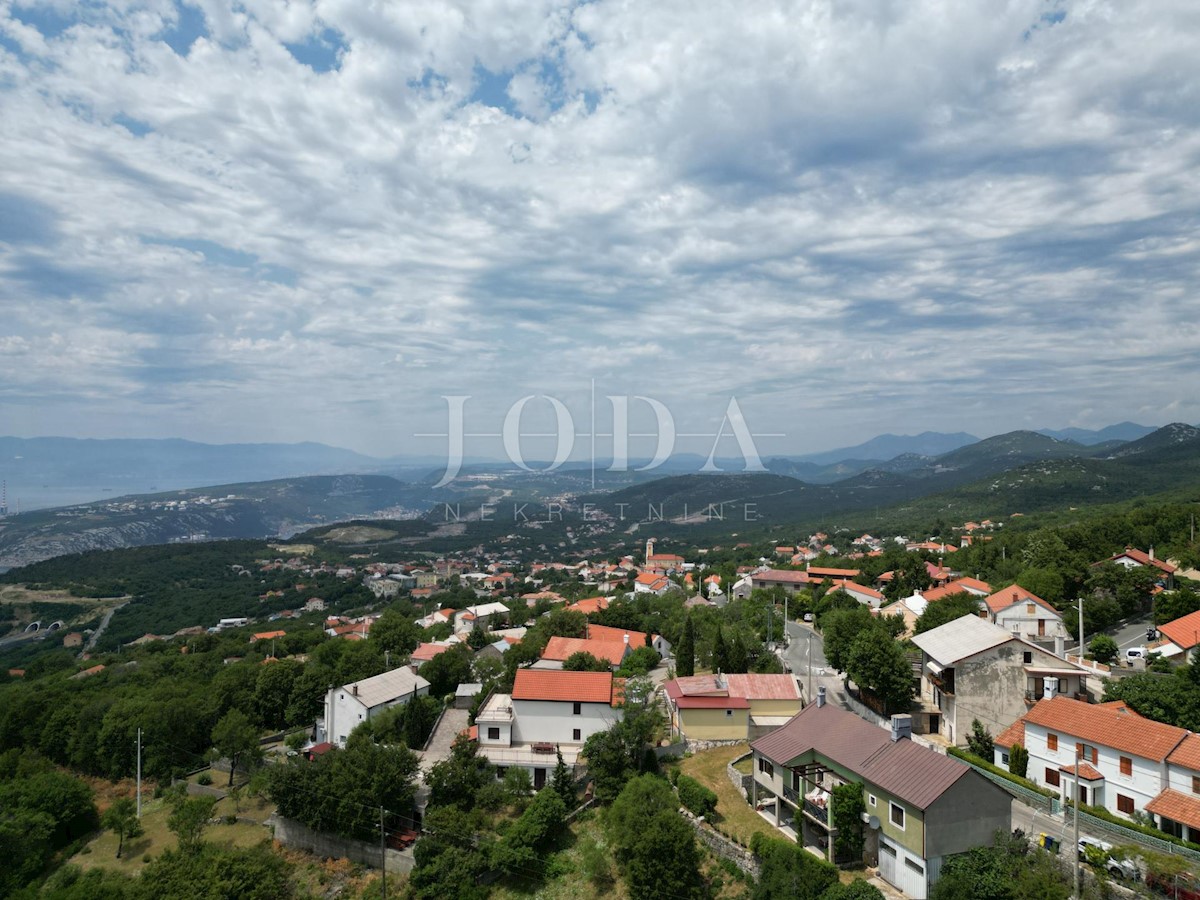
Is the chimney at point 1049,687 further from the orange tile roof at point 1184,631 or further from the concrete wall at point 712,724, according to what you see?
the concrete wall at point 712,724

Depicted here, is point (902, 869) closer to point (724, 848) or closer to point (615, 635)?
point (724, 848)

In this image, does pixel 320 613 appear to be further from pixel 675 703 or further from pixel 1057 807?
pixel 1057 807

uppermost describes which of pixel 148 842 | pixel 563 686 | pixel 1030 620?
pixel 1030 620

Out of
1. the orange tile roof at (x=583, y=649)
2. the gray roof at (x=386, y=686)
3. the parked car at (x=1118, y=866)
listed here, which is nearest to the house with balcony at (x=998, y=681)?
the parked car at (x=1118, y=866)

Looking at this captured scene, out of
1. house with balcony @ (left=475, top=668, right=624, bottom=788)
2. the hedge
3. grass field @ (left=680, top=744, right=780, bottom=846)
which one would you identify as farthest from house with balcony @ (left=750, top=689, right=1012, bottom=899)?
house with balcony @ (left=475, top=668, right=624, bottom=788)

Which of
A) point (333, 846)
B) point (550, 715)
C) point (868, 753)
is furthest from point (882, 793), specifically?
point (333, 846)

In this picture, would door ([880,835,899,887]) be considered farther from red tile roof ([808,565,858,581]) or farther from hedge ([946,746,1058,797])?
red tile roof ([808,565,858,581])
